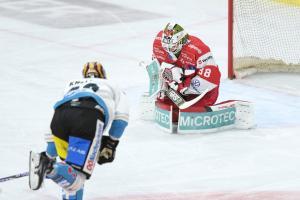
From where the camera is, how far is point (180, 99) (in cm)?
683

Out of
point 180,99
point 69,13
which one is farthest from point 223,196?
point 69,13

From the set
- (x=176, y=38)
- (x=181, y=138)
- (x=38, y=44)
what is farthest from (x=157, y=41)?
(x=38, y=44)

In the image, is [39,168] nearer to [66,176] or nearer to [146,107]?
[66,176]

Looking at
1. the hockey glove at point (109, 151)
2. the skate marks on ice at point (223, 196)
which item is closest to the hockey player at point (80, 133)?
the hockey glove at point (109, 151)

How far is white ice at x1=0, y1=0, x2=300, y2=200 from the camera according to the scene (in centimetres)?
576

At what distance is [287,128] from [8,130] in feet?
7.21

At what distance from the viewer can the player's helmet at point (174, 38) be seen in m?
6.82

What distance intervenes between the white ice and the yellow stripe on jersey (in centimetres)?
58

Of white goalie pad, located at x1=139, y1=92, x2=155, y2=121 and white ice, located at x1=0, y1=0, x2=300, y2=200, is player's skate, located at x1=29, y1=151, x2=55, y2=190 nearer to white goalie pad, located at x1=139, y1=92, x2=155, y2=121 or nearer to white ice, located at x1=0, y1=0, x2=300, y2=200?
white ice, located at x1=0, y1=0, x2=300, y2=200

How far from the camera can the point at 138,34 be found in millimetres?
10445

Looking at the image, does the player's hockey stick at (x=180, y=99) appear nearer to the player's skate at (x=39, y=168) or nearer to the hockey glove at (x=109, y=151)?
the hockey glove at (x=109, y=151)

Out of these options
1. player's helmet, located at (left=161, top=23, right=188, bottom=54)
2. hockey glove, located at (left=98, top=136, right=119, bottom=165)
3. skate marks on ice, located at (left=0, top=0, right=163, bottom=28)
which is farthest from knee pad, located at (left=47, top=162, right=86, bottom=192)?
skate marks on ice, located at (left=0, top=0, right=163, bottom=28)

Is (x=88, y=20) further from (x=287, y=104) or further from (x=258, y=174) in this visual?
(x=258, y=174)

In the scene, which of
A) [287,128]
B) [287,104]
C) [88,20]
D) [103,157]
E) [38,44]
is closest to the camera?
[103,157]
